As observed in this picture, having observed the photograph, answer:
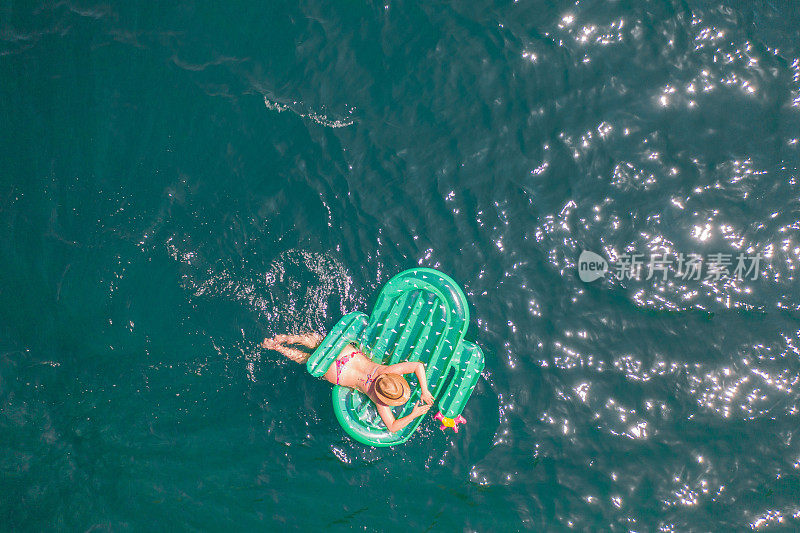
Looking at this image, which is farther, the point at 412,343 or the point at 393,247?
the point at 393,247

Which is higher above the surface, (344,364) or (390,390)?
(344,364)

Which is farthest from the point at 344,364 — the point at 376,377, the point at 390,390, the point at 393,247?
the point at 393,247

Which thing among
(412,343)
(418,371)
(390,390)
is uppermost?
(412,343)

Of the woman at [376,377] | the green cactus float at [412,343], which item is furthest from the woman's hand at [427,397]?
the green cactus float at [412,343]

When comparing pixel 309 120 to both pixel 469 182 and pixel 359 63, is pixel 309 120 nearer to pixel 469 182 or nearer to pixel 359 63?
pixel 359 63

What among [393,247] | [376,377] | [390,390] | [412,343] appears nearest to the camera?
[390,390]

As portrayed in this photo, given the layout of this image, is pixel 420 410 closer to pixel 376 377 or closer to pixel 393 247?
pixel 376 377

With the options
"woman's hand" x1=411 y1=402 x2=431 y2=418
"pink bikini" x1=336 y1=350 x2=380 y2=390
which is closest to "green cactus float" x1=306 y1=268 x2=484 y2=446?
"pink bikini" x1=336 y1=350 x2=380 y2=390
